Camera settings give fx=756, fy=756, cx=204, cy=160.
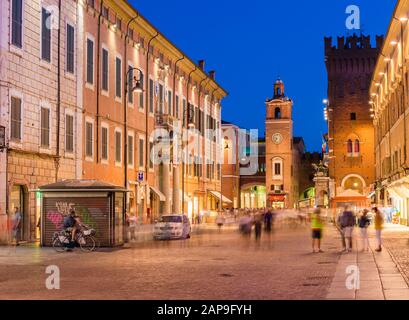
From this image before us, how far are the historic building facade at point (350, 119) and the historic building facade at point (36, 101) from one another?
5738 cm

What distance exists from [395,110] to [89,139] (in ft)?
86.3

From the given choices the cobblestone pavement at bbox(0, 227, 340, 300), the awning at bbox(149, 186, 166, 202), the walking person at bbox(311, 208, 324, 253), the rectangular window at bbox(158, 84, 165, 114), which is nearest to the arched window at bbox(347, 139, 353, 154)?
the rectangular window at bbox(158, 84, 165, 114)

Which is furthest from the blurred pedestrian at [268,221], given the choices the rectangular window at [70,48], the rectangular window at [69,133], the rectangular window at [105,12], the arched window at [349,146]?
the arched window at [349,146]

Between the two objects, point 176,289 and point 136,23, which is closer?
point 176,289

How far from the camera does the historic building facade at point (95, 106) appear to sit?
3164 centimetres

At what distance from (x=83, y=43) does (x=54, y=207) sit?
12.0m

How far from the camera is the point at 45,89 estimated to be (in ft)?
113

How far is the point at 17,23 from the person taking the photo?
31.4m

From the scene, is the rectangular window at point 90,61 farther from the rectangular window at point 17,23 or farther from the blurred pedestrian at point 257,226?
the blurred pedestrian at point 257,226

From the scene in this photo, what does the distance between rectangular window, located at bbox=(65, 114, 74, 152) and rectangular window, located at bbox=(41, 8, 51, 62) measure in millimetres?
3492

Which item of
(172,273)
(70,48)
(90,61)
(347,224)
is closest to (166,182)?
(90,61)

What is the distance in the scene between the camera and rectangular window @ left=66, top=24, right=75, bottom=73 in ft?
121
